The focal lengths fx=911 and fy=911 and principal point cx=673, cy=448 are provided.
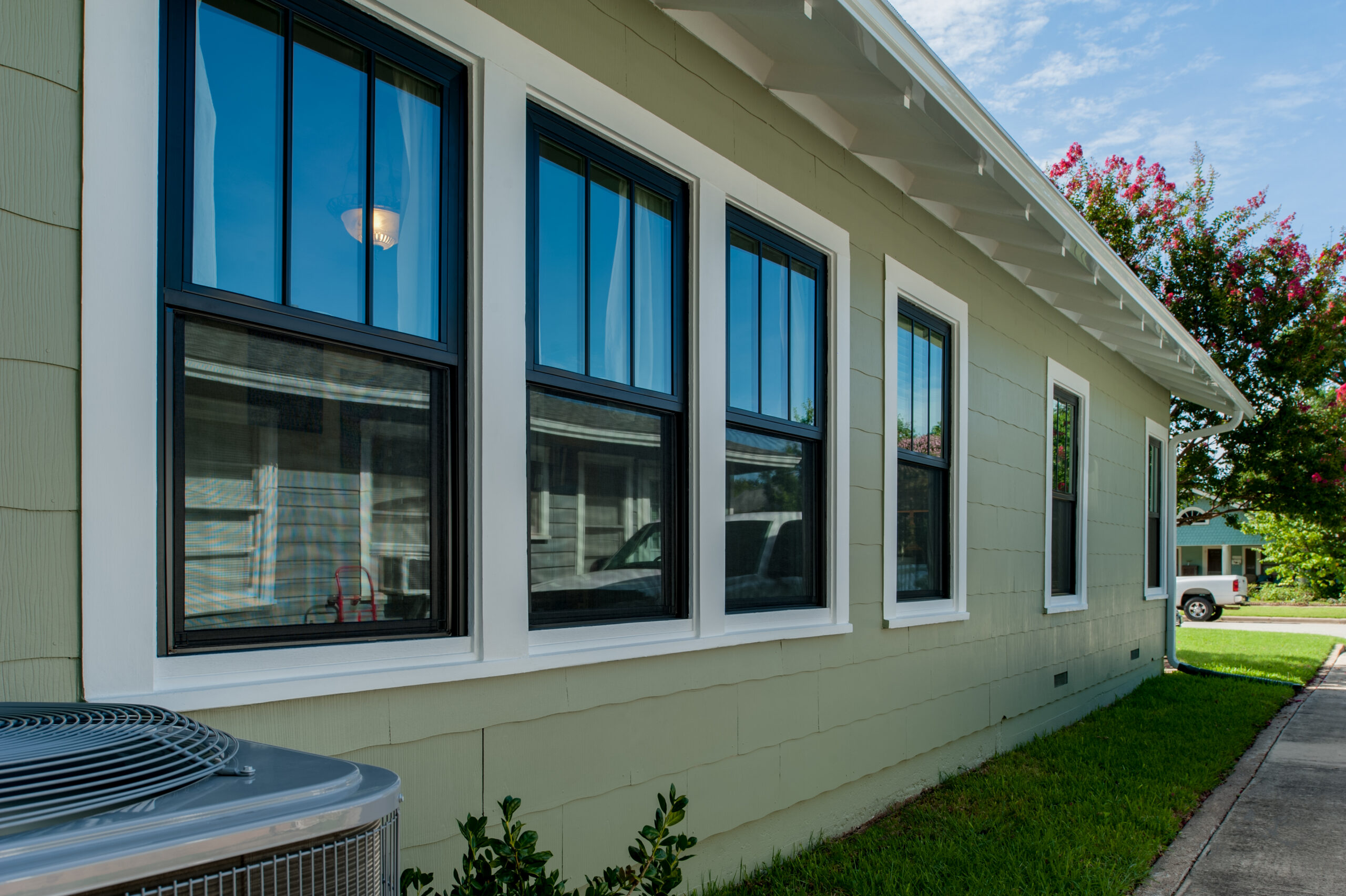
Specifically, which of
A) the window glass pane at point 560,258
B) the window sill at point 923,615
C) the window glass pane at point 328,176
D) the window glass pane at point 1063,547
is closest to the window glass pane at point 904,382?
the window sill at point 923,615

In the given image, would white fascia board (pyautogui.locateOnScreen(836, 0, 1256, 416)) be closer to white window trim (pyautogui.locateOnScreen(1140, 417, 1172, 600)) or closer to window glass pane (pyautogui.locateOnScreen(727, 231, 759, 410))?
window glass pane (pyautogui.locateOnScreen(727, 231, 759, 410))

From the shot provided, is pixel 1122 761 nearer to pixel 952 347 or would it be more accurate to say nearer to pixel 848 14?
pixel 952 347

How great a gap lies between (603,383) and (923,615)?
2.85 meters

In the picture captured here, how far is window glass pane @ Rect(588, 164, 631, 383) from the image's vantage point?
126 inches

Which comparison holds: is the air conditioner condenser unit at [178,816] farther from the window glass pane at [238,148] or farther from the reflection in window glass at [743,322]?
the reflection in window glass at [743,322]

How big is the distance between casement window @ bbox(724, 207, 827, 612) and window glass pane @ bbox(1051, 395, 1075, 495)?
13.3 feet

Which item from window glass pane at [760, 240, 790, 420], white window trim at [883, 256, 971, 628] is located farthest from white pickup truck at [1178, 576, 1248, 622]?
window glass pane at [760, 240, 790, 420]

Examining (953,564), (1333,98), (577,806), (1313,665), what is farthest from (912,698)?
(1333,98)

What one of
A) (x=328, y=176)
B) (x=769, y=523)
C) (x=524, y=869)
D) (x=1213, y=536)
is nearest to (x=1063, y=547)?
(x=769, y=523)

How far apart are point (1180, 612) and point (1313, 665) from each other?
417 inches

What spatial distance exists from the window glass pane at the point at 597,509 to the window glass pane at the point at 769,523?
16.6 inches

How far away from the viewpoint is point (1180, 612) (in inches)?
872

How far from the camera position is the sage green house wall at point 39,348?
1.75 meters

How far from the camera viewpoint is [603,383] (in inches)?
124
